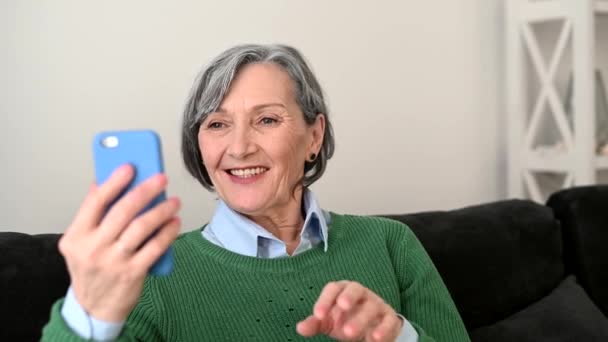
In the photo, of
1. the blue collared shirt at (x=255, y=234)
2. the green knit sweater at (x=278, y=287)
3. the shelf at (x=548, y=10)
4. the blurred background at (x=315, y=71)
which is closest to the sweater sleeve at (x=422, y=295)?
the green knit sweater at (x=278, y=287)

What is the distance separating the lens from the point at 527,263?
1.91 meters

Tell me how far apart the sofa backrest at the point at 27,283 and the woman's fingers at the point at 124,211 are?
581 mm

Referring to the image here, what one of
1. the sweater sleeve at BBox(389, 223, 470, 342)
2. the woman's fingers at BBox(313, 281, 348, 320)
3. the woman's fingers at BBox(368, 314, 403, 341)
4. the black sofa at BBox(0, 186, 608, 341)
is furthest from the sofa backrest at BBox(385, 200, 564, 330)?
the woman's fingers at BBox(313, 281, 348, 320)

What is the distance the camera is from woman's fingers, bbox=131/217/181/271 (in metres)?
0.88

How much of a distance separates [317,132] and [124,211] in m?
0.73

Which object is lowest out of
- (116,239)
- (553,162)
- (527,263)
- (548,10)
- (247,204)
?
(527,263)

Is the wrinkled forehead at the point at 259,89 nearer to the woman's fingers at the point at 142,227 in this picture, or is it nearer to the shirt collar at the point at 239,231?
the shirt collar at the point at 239,231

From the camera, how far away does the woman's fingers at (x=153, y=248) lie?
876 mm

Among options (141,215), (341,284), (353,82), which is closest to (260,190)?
(341,284)

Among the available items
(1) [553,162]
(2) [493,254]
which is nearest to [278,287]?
(2) [493,254]

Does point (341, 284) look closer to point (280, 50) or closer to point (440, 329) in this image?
point (440, 329)

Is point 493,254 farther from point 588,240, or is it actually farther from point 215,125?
point 215,125

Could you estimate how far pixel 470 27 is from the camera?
2.46 meters

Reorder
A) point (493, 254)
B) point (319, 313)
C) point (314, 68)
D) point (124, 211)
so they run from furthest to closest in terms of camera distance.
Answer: point (314, 68) < point (493, 254) < point (319, 313) < point (124, 211)
